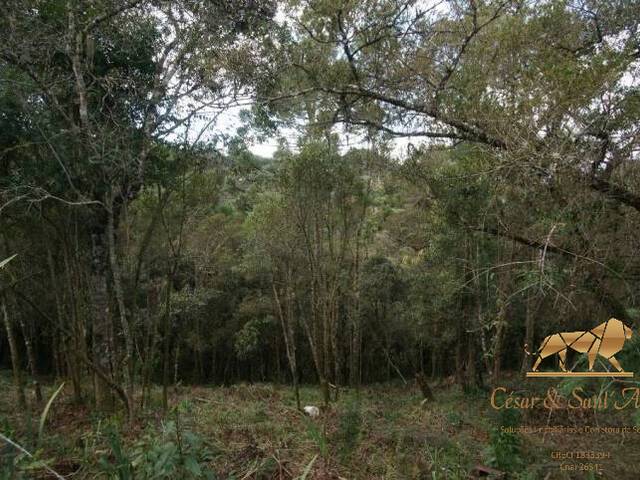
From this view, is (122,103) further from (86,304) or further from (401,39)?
(86,304)

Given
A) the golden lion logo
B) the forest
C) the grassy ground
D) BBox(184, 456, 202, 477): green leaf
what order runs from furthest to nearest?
1. the golden lion logo
2. the forest
3. the grassy ground
4. BBox(184, 456, 202, 477): green leaf

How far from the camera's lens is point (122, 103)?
4.32m

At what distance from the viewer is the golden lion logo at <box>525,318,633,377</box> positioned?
10.7ft

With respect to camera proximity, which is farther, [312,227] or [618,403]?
[312,227]

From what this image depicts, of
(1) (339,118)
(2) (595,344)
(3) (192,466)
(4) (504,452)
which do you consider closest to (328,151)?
(1) (339,118)

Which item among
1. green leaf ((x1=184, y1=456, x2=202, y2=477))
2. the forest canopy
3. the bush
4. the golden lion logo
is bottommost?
the bush

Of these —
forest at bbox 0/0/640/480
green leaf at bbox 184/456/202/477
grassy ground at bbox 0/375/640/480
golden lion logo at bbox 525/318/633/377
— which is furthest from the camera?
golden lion logo at bbox 525/318/633/377

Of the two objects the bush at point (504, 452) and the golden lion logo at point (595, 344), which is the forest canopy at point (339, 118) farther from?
the bush at point (504, 452)

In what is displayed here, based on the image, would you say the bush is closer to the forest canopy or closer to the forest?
the forest

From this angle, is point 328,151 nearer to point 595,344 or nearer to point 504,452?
point 595,344

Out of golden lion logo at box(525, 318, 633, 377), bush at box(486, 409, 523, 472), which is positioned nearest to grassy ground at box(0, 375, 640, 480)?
bush at box(486, 409, 523, 472)

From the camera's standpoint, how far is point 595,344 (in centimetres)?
350

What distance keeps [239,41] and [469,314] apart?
24.3ft

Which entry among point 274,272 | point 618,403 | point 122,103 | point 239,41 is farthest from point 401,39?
point 274,272
